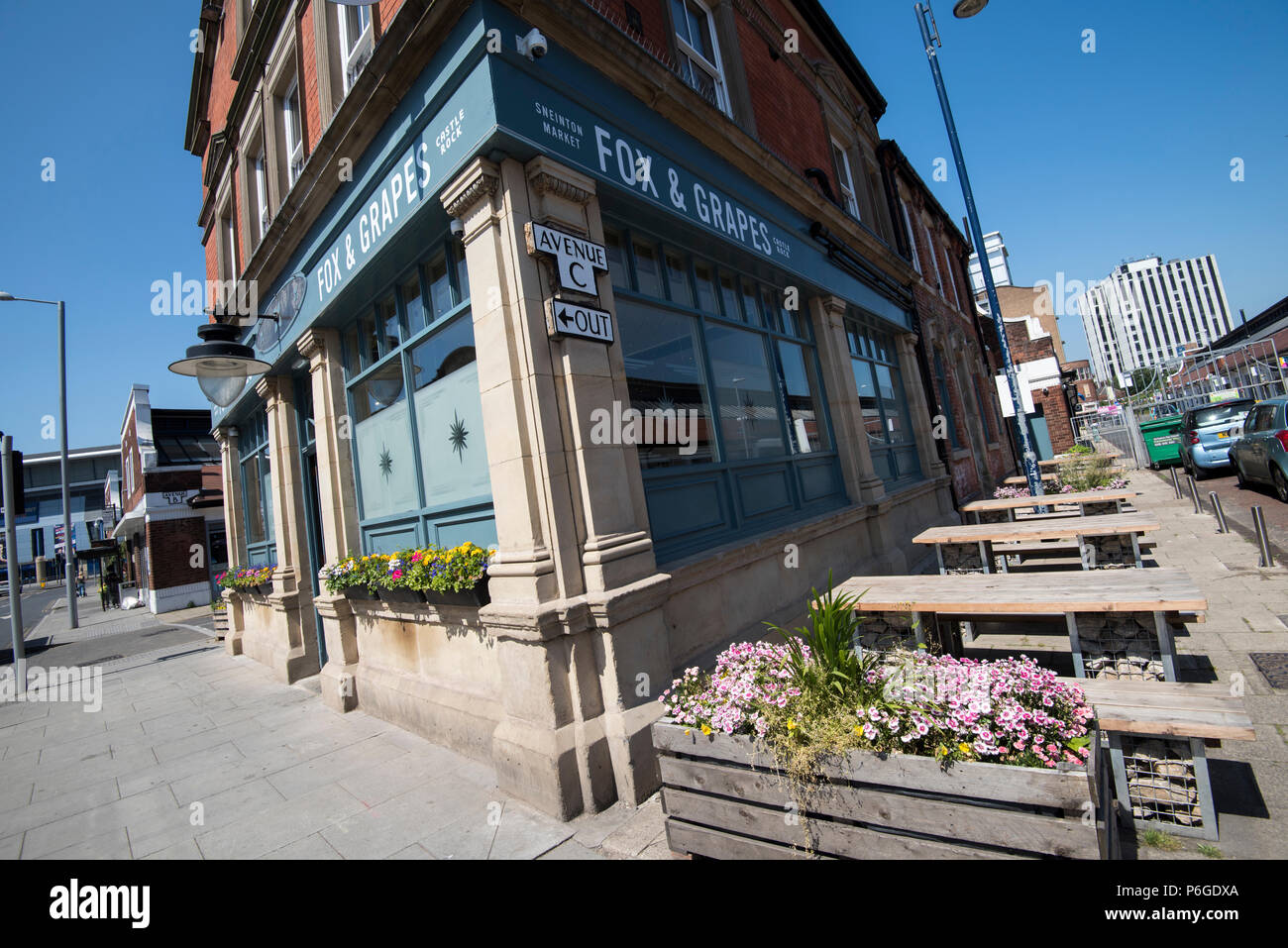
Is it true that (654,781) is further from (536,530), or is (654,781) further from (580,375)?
(580,375)

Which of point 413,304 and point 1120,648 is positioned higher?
point 413,304

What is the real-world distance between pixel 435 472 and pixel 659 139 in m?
3.89

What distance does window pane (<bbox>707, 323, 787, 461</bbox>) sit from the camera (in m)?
6.31

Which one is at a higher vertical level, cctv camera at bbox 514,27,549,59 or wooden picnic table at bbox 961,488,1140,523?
cctv camera at bbox 514,27,549,59

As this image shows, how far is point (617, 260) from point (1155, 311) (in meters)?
164

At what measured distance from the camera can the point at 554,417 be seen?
401 centimetres

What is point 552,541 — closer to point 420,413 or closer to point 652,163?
point 420,413

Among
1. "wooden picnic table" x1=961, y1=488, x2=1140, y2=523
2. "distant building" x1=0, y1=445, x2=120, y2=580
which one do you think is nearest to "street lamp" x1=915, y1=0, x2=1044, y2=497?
"wooden picnic table" x1=961, y1=488, x2=1140, y2=523

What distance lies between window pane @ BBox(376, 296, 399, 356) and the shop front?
4cm

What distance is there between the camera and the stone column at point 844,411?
8547 millimetres

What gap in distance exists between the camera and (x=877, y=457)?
1005 centimetres

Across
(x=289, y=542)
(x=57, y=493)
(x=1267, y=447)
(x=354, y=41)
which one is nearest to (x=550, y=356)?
(x=354, y=41)

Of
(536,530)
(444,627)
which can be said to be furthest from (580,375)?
(444,627)

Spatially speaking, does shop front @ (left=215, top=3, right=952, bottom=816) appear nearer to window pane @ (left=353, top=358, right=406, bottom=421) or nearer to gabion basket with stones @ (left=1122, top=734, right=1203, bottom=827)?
window pane @ (left=353, top=358, right=406, bottom=421)
